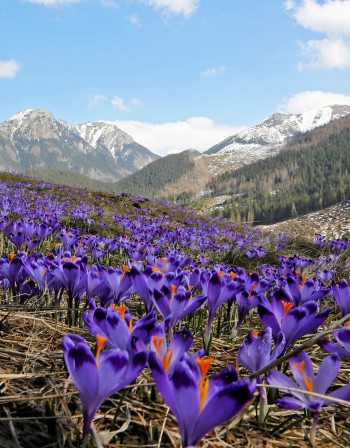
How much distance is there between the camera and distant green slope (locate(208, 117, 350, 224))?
325 feet

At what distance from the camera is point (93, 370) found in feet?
3.01

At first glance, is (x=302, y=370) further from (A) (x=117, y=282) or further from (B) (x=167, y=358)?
(A) (x=117, y=282)

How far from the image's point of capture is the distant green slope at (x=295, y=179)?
99.1 meters

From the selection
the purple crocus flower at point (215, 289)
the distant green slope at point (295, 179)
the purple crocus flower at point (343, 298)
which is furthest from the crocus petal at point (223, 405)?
the distant green slope at point (295, 179)

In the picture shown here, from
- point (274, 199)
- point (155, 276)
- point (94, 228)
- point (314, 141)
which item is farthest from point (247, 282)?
point (314, 141)

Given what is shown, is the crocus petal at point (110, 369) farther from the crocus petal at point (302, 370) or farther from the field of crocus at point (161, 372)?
the crocus petal at point (302, 370)

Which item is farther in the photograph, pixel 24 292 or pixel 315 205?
pixel 315 205

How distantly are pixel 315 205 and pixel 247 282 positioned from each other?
94.4 metres

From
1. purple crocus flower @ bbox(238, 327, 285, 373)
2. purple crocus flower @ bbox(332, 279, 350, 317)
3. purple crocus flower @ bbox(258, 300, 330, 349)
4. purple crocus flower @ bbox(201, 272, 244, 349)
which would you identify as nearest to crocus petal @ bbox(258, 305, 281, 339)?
purple crocus flower @ bbox(258, 300, 330, 349)

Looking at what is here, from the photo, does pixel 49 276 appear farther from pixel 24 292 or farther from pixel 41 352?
pixel 41 352

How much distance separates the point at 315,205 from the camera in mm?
91438

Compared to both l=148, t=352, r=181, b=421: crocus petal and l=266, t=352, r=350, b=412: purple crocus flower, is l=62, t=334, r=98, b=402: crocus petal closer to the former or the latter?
l=148, t=352, r=181, b=421: crocus petal

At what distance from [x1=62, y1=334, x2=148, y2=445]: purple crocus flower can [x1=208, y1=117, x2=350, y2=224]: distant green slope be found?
93.6m

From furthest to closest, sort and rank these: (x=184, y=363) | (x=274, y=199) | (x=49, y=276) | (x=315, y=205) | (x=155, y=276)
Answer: (x=274, y=199), (x=315, y=205), (x=49, y=276), (x=155, y=276), (x=184, y=363)
